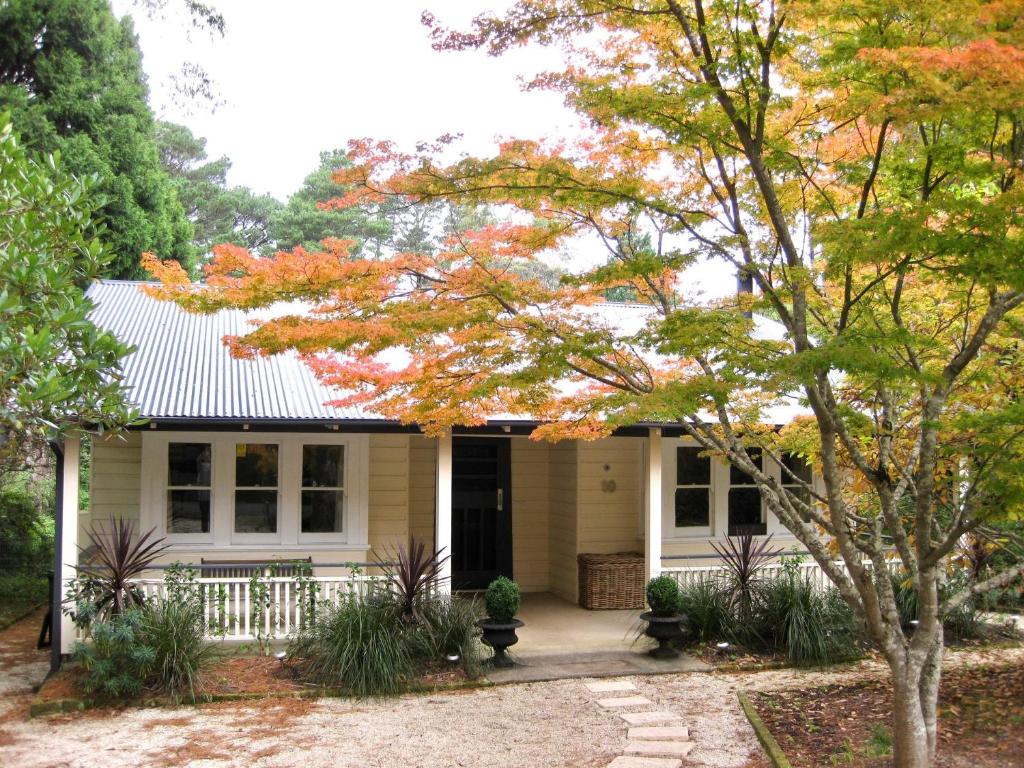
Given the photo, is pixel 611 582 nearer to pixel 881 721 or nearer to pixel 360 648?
pixel 360 648

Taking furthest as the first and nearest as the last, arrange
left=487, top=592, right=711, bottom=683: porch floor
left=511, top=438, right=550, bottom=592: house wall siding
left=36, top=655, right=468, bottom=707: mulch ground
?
left=511, top=438, right=550, bottom=592: house wall siding → left=487, top=592, right=711, bottom=683: porch floor → left=36, top=655, right=468, bottom=707: mulch ground

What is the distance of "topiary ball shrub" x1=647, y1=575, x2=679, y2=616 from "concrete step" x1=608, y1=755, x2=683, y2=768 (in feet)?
9.36

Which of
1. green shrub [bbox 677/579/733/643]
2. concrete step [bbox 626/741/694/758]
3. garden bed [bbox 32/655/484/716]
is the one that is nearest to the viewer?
concrete step [bbox 626/741/694/758]

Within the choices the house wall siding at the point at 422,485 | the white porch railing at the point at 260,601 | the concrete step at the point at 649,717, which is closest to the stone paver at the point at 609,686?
the concrete step at the point at 649,717

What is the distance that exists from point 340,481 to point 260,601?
229cm

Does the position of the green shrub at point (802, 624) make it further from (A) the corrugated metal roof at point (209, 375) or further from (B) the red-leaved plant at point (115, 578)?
(B) the red-leaved plant at point (115, 578)

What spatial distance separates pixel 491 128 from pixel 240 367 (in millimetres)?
5603

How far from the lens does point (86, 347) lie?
518cm

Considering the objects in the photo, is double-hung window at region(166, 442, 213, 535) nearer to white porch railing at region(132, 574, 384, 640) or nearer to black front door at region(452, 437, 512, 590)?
white porch railing at region(132, 574, 384, 640)

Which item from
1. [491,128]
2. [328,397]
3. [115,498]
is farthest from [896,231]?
[115,498]

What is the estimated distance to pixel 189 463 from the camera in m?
10.8

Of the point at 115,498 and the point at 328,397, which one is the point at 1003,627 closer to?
the point at 328,397

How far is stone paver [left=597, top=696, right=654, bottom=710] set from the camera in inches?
311

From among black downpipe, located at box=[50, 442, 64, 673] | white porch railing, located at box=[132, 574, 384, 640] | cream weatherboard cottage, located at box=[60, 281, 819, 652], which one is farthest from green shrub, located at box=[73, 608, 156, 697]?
cream weatherboard cottage, located at box=[60, 281, 819, 652]
